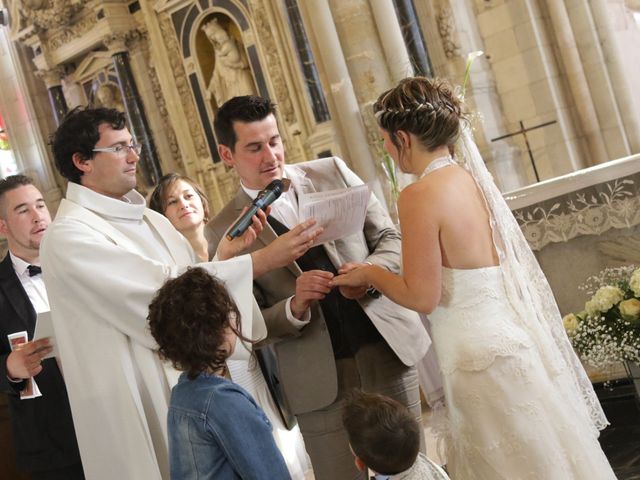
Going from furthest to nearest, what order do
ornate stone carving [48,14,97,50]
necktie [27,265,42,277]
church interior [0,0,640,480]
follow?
ornate stone carving [48,14,97,50], church interior [0,0,640,480], necktie [27,265,42,277]

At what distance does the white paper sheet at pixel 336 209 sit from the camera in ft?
9.09

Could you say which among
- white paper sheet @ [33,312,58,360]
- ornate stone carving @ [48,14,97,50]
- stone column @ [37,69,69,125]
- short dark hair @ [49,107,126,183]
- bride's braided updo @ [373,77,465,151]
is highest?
ornate stone carving @ [48,14,97,50]

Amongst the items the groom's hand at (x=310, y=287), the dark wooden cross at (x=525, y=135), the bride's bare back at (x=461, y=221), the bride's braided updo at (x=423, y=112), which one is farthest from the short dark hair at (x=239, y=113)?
the dark wooden cross at (x=525, y=135)

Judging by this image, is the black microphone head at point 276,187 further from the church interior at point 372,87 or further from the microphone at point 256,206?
the church interior at point 372,87

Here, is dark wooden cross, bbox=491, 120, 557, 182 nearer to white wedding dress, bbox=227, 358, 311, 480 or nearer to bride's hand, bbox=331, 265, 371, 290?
white wedding dress, bbox=227, 358, 311, 480

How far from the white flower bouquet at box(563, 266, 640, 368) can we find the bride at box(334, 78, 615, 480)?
1151 millimetres

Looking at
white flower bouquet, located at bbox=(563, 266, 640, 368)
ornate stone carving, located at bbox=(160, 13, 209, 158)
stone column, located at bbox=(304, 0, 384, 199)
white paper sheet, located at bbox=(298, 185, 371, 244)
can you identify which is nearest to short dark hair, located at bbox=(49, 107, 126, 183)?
white paper sheet, located at bbox=(298, 185, 371, 244)

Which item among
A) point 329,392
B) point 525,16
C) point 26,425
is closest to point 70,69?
point 525,16

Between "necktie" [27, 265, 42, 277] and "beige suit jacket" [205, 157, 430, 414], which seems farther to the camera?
"necktie" [27, 265, 42, 277]

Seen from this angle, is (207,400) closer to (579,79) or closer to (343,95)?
(343,95)

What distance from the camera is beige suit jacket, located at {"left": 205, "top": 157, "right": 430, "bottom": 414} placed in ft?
9.54

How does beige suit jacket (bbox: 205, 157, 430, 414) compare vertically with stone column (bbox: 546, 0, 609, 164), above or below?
below

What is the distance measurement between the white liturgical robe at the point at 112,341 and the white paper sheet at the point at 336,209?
0.84 feet

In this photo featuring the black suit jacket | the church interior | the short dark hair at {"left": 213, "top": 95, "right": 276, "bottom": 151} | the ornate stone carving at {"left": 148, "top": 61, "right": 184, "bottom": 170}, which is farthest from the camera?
the ornate stone carving at {"left": 148, "top": 61, "right": 184, "bottom": 170}
